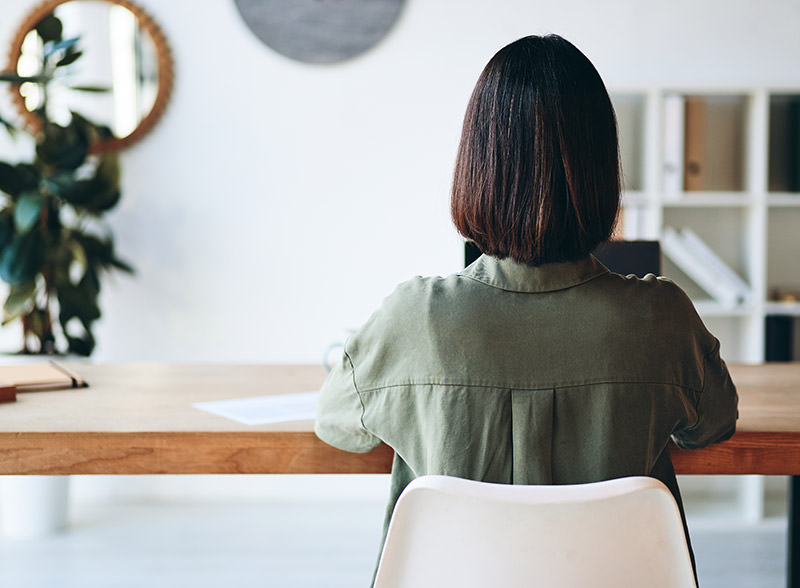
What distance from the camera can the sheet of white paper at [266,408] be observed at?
4.26ft

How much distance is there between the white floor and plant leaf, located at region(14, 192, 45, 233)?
1013mm

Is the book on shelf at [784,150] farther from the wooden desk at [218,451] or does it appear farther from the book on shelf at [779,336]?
the wooden desk at [218,451]

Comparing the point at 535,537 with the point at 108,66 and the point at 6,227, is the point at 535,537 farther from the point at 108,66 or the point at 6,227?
the point at 108,66

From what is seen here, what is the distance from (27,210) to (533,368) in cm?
205

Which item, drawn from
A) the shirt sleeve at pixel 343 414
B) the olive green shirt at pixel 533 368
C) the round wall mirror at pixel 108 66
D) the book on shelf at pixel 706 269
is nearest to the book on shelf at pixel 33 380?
the shirt sleeve at pixel 343 414

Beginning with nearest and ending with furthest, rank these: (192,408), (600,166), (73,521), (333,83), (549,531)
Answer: (549,531), (600,166), (192,408), (73,521), (333,83)

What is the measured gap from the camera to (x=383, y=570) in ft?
2.68

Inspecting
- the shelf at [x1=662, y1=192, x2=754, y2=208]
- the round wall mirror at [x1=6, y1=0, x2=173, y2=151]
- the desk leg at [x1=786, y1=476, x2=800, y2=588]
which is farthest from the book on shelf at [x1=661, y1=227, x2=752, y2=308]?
the round wall mirror at [x1=6, y1=0, x2=173, y2=151]

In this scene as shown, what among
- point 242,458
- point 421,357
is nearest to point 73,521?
point 242,458

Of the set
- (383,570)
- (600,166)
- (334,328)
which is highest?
(600,166)

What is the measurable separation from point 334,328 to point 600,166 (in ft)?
7.25

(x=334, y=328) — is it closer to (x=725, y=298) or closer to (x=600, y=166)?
(x=725, y=298)

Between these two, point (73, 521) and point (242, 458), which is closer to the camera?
point (242, 458)

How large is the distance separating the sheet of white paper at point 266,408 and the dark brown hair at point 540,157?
1.75 feet
